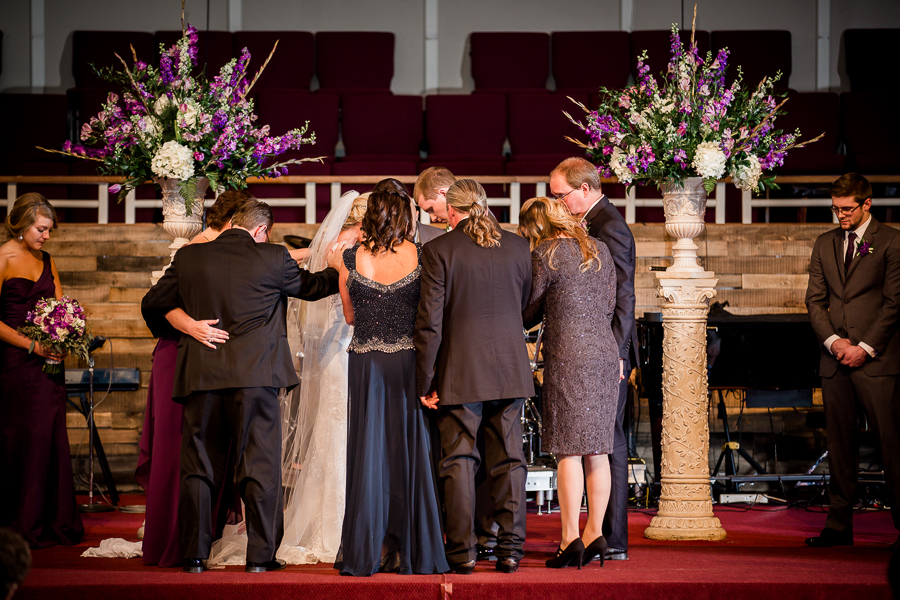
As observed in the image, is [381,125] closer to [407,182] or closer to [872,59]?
[407,182]

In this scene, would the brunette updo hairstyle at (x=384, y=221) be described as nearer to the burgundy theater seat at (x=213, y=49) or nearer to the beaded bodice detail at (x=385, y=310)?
the beaded bodice detail at (x=385, y=310)

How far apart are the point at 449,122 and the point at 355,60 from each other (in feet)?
4.36

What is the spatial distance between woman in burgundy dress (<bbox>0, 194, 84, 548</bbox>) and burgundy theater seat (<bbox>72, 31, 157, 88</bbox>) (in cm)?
502

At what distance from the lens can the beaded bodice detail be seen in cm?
350

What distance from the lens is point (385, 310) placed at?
11.5 feet

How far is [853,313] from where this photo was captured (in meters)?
4.43

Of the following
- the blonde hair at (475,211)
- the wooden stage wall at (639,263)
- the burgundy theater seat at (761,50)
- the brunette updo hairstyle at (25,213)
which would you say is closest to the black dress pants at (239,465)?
the blonde hair at (475,211)

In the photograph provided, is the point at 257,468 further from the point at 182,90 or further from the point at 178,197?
the point at 182,90

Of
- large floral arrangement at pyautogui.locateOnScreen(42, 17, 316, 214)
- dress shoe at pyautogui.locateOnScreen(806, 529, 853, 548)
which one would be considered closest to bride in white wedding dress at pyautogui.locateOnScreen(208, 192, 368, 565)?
large floral arrangement at pyautogui.locateOnScreen(42, 17, 316, 214)

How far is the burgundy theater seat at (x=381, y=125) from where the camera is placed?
335 inches

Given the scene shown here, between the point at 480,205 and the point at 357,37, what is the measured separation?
6.16 m

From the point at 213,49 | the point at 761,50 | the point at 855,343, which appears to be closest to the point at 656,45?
the point at 761,50

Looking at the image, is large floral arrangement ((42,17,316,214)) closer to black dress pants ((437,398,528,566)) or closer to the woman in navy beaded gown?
the woman in navy beaded gown

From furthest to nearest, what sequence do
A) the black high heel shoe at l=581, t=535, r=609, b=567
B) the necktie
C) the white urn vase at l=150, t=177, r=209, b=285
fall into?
the white urn vase at l=150, t=177, r=209, b=285 → the necktie → the black high heel shoe at l=581, t=535, r=609, b=567
